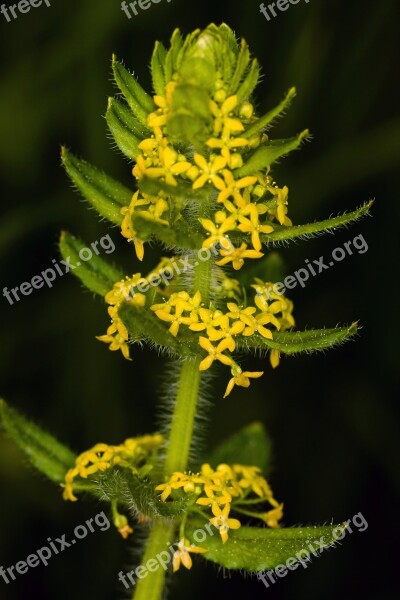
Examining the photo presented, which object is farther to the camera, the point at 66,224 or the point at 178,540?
the point at 66,224

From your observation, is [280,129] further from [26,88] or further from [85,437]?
[85,437]

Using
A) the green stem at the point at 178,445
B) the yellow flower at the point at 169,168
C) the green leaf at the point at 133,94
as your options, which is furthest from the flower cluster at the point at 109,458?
the green leaf at the point at 133,94

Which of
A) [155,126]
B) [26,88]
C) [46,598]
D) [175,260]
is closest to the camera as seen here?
[155,126]

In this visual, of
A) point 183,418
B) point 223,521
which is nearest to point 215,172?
point 183,418

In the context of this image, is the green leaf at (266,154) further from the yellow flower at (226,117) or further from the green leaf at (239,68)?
the green leaf at (239,68)

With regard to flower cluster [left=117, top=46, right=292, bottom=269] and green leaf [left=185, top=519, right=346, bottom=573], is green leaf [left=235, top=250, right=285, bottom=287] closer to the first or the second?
flower cluster [left=117, top=46, right=292, bottom=269]

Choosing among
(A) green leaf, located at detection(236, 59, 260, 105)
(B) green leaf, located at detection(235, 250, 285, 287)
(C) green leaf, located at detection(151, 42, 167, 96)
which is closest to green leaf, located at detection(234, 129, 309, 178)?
(A) green leaf, located at detection(236, 59, 260, 105)

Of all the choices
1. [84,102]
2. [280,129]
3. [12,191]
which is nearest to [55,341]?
[12,191]

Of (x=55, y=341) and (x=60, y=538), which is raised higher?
(x=55, y=341)
